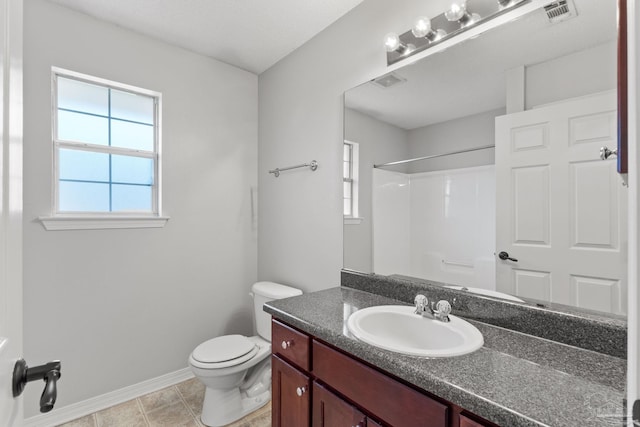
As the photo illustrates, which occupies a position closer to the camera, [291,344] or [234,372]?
[291,344]

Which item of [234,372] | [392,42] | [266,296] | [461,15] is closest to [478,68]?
[461,15]

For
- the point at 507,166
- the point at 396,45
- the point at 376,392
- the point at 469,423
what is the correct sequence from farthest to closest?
the point at 396,45 → the point at 507,166 → the point at 376,392 → the point at 469,423

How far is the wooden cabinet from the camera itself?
→ 84cm

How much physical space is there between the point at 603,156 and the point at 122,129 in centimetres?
266

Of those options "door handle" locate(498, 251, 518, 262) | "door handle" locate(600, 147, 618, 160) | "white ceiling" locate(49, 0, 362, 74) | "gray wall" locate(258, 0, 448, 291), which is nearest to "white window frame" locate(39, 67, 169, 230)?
"white ceiling" locate(49, 0, 362, 74)

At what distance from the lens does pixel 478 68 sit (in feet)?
4.40

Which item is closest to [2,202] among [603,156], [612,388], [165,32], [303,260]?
[612,388]

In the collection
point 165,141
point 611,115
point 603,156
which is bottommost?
point 603,156

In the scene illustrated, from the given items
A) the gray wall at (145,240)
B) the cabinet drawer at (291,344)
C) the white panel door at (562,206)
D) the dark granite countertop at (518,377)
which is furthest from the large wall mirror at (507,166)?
the gray wall at (145,240)

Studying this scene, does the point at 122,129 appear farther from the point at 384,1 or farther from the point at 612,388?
the point at 612,388

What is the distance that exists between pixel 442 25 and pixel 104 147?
220cm

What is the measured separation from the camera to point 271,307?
1430 millimetres

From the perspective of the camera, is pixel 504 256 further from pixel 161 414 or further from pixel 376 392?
pixel 161 414

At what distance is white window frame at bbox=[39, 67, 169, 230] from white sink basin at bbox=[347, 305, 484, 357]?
1710 millimetres
